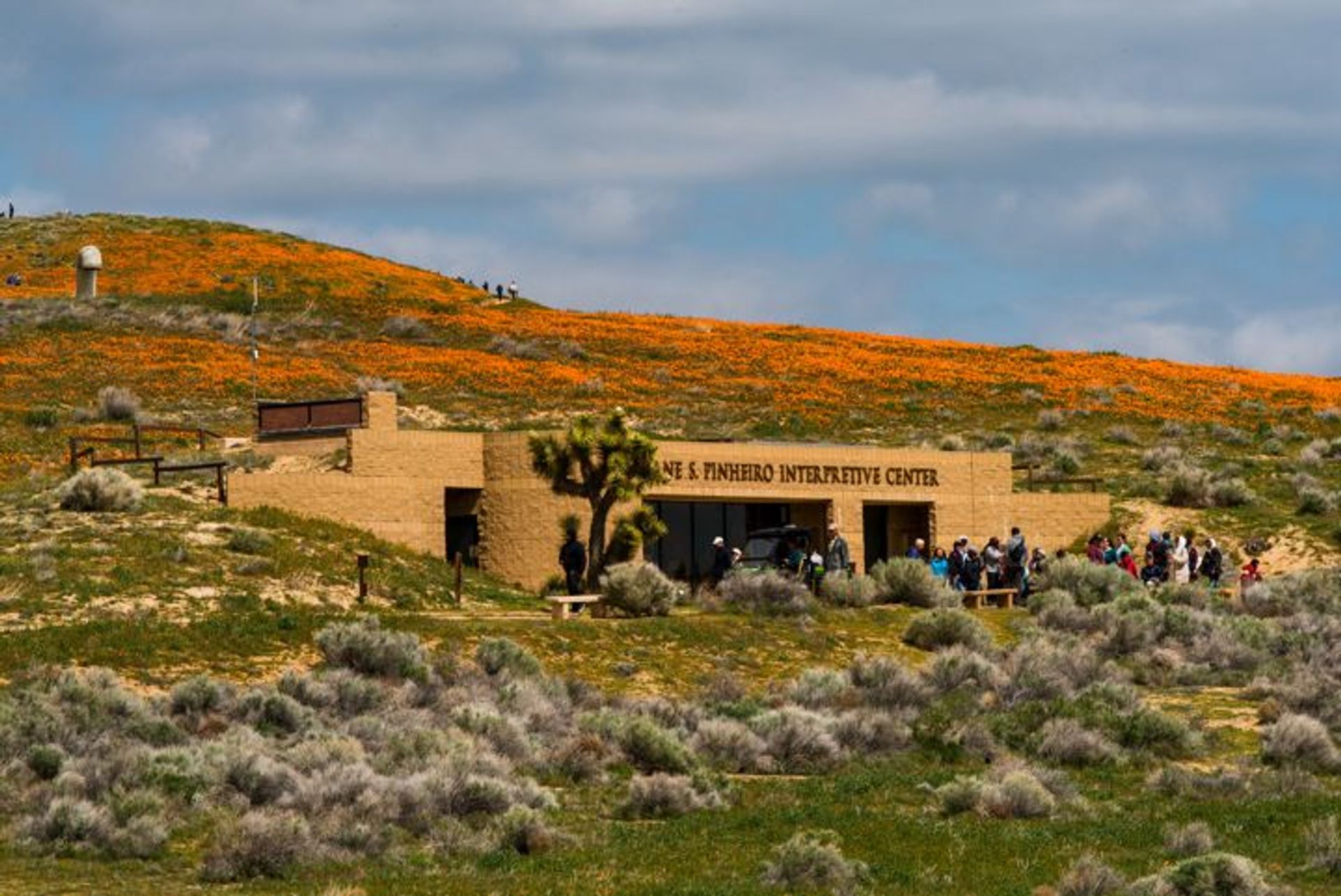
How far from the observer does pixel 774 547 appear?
171 feet

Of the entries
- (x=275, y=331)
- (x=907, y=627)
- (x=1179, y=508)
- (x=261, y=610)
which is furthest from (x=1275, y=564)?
(x=275, y=331)

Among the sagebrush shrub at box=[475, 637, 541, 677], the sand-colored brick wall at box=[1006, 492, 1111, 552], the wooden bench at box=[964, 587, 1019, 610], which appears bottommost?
the sagebrush shrub at box=[475, 637, 541, 677]

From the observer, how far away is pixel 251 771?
2623cm

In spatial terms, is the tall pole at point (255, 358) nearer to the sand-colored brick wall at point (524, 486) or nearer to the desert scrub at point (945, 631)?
the sand-colored brick wall at point (524, 486)

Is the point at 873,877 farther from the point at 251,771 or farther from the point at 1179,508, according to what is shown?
the point at 1179,508

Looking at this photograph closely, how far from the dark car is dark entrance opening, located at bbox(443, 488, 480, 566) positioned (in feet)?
18.9

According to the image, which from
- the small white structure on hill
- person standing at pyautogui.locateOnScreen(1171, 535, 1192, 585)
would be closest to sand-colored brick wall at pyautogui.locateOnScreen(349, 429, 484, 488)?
person standing at pyautogui.locateOnScreen(1171, 535, 1192, 585)

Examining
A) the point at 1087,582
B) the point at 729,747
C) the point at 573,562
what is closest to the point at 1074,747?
the point at 729,747

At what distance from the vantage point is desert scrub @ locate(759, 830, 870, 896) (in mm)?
21969

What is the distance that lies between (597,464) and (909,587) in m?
6.61

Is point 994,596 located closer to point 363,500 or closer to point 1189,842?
point 363,500

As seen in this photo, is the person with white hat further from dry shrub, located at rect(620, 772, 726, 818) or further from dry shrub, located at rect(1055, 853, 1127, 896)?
dry shrub, located at rect(1055, 853, 1127, 896)

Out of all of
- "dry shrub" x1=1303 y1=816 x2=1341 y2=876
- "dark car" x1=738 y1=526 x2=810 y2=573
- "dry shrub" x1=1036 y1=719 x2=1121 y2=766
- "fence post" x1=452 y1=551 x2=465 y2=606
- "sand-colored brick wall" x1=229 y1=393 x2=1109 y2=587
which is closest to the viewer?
"dry shrub" x1=1303 y1=816 x2=1341 y2=876

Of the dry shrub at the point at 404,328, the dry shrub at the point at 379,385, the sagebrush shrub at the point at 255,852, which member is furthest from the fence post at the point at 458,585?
the dry shrub at the point at 404,328
